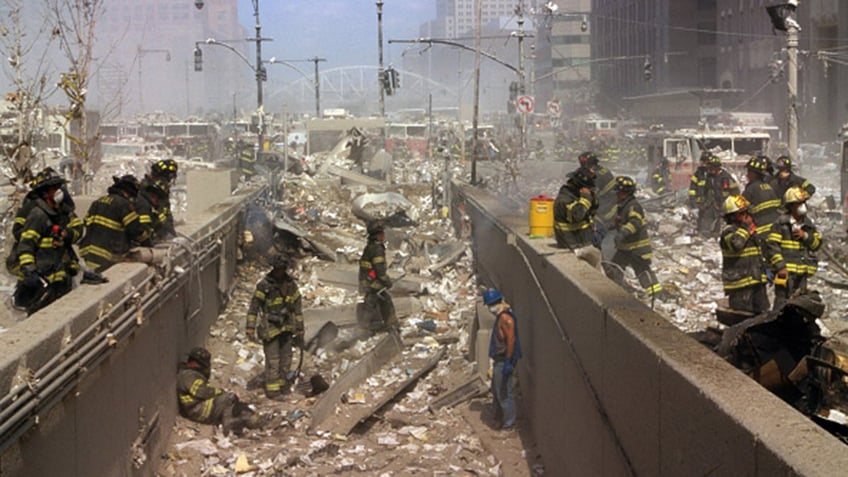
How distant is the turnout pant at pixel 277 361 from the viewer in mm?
10266

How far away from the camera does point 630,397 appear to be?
482cm

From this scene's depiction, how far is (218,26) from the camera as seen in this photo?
10494 centimetres

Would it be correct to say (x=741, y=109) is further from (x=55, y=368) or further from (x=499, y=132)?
(x=55, y=368)

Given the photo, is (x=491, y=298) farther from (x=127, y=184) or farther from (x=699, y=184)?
(x=699, y=184)

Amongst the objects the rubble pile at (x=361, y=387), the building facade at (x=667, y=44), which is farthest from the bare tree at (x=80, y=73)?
the building facade at (x=667, y=44)

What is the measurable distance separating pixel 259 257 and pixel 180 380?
327 inches

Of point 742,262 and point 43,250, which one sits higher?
point 43,250

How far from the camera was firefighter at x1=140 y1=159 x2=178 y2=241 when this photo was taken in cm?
949

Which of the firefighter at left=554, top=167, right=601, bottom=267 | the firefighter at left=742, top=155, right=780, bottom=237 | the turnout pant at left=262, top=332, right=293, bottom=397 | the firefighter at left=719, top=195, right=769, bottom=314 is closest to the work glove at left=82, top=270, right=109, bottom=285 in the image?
the turnout pant at left=262, top=332, right=293, bottom=397

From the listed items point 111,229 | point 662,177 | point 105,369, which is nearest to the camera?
point 105,369

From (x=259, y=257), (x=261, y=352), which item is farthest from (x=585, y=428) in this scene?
(x=259, y=257)

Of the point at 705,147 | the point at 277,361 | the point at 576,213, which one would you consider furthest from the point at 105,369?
the point at 705,147

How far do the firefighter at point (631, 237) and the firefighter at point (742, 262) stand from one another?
10.5 feet

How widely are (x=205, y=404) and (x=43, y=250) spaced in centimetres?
250
